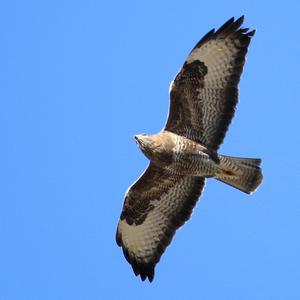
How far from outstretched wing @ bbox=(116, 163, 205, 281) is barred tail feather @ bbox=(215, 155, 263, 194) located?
0.57 metres

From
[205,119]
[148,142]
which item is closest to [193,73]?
[205,119]

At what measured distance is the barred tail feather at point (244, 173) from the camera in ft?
37.0

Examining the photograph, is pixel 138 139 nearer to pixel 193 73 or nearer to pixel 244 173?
pixel 193 73

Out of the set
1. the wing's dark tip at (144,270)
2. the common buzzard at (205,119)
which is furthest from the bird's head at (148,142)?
the wing's dark tip at (144,270)

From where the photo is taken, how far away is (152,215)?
1201 centimetres

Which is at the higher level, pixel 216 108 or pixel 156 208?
pixel 216 108

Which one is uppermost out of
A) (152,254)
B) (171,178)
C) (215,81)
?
(215,81)

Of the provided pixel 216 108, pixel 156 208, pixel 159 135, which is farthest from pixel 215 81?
pixel 156 208

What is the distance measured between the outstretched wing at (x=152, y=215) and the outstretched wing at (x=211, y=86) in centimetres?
81

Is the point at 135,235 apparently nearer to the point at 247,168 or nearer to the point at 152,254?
the point at 152,254

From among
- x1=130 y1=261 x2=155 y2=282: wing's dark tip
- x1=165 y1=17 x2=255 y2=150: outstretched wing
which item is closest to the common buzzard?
x1=165 y1=17 x2=255 y2=150: outstretched wing

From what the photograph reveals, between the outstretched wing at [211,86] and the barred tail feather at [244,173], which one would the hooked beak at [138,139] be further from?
the barred tail feather at [244,173]

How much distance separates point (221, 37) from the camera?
11422mm

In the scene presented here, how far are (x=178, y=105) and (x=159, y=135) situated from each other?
1.83ft
